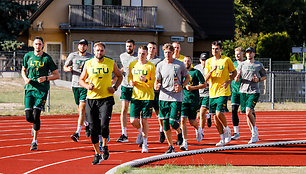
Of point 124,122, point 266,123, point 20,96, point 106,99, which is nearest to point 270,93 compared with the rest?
point 266,123

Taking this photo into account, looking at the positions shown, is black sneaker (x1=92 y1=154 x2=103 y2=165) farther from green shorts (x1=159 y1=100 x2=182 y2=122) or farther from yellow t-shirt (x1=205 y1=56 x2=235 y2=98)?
yellow t-shirt (x1=205 y1=56 x2=235 y2=98)

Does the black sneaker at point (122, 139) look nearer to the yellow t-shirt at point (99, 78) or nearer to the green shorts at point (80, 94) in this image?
the green shorts at point (80, 94)

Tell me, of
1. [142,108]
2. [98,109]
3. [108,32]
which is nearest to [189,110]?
[142,108]

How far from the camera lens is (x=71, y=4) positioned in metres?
36.7

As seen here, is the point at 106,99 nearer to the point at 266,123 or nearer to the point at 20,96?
the point at 266,123

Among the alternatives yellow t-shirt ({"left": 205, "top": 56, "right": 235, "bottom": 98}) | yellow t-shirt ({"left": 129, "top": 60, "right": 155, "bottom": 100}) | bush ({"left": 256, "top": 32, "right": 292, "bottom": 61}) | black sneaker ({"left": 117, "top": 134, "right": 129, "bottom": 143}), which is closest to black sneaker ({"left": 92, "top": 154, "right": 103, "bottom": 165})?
yellow t-shirt ({"left": 129, "top": 60, "right": 155, "bottom": 100})

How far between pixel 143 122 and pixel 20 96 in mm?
16666

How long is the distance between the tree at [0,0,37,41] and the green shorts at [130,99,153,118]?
24298mm

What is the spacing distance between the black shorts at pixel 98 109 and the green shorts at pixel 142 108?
153 centimetres

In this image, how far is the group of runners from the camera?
430 inches

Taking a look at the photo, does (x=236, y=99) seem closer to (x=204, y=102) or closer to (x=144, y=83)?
(x=204, y=102)

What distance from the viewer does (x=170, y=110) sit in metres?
12.1

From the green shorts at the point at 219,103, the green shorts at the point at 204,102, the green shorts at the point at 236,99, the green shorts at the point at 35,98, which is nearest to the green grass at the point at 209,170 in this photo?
the green shorts at the point at 219,103

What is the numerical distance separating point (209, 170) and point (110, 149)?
344 cm
